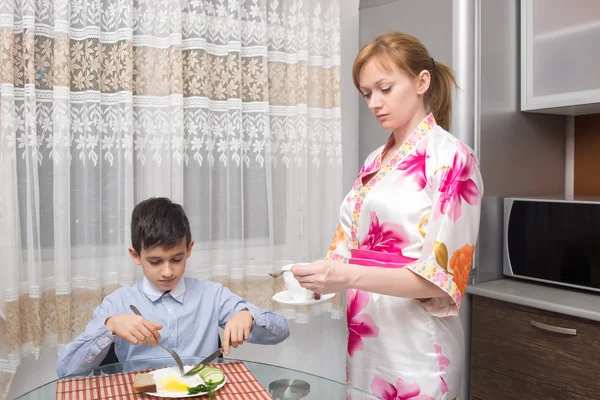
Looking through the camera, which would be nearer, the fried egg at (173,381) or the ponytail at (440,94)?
the fried egg at (173,381)

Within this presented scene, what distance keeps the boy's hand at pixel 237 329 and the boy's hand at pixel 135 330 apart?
16 cm

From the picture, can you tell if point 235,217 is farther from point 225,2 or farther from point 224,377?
point 224,377

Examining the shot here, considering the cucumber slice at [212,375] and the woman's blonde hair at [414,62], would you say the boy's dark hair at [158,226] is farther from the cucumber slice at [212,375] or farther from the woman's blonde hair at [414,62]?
the woman's blonde hair at [414,62]

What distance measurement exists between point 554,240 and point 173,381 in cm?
134

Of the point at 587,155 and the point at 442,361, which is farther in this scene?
the point at 587,155

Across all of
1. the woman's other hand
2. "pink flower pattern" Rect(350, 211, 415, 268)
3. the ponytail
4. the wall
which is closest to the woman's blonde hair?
the ponytail

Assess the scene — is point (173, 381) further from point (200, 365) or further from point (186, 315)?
point (186, 315)

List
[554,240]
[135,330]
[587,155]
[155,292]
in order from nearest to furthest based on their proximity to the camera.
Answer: [135,330] < [155,292] < [554,240] < [587,155]

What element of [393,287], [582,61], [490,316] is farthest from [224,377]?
[582,61]

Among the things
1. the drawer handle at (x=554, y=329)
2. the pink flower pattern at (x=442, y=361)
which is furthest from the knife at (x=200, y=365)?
the drawer handle at (x=554, y=329)

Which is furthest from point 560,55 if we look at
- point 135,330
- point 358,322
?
Answer: point 135,330

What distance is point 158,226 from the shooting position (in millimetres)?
1425

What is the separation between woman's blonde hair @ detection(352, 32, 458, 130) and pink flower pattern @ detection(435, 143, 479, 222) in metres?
0.23

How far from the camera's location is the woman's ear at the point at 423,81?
140cm
